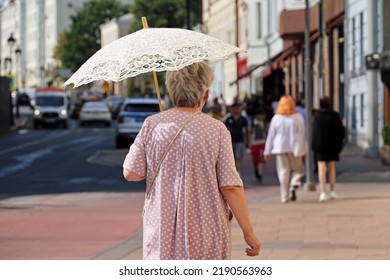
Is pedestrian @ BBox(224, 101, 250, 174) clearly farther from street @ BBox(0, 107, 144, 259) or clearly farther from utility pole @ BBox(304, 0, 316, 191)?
street @ BBox(0, 107, 144, 259)

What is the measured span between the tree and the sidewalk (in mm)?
142215

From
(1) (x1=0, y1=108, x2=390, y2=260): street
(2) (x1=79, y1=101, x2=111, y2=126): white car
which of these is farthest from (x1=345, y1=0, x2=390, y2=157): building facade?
(2) (x1=79, y1=101, x2=111, y2=126): white car

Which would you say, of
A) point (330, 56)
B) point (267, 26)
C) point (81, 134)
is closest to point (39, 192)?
point (330, 56)

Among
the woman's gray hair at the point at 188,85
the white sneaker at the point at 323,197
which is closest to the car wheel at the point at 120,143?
the white sneaker at the point at 323,197

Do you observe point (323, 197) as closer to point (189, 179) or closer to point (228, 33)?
point (189, 179)

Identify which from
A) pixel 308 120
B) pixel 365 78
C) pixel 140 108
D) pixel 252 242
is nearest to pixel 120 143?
pixel 140 108

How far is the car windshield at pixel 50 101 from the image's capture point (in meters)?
71.9

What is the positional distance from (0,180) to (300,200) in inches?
398

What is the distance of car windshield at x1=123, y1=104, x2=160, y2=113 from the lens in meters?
44.0

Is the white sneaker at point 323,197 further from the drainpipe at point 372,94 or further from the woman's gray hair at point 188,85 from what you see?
the woman's gray hair at point 188,85

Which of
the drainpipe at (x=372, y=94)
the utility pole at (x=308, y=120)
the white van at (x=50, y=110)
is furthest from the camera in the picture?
the white van at (x=50, y=110)

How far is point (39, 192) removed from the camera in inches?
1001

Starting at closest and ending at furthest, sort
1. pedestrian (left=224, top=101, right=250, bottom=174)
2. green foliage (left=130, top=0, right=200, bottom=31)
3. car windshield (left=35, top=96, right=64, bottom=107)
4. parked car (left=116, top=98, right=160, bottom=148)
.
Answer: pedestrian (left=224, top=101, right=250, bottom=174) → parked car (left=116, top=98, right=160, bottom=148) → car windshield (left=35, top=96, right=64, bottom=107) → green foliage (left=130, top=0, right=200, bottom=31)

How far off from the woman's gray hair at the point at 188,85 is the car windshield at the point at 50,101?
2563 inches
